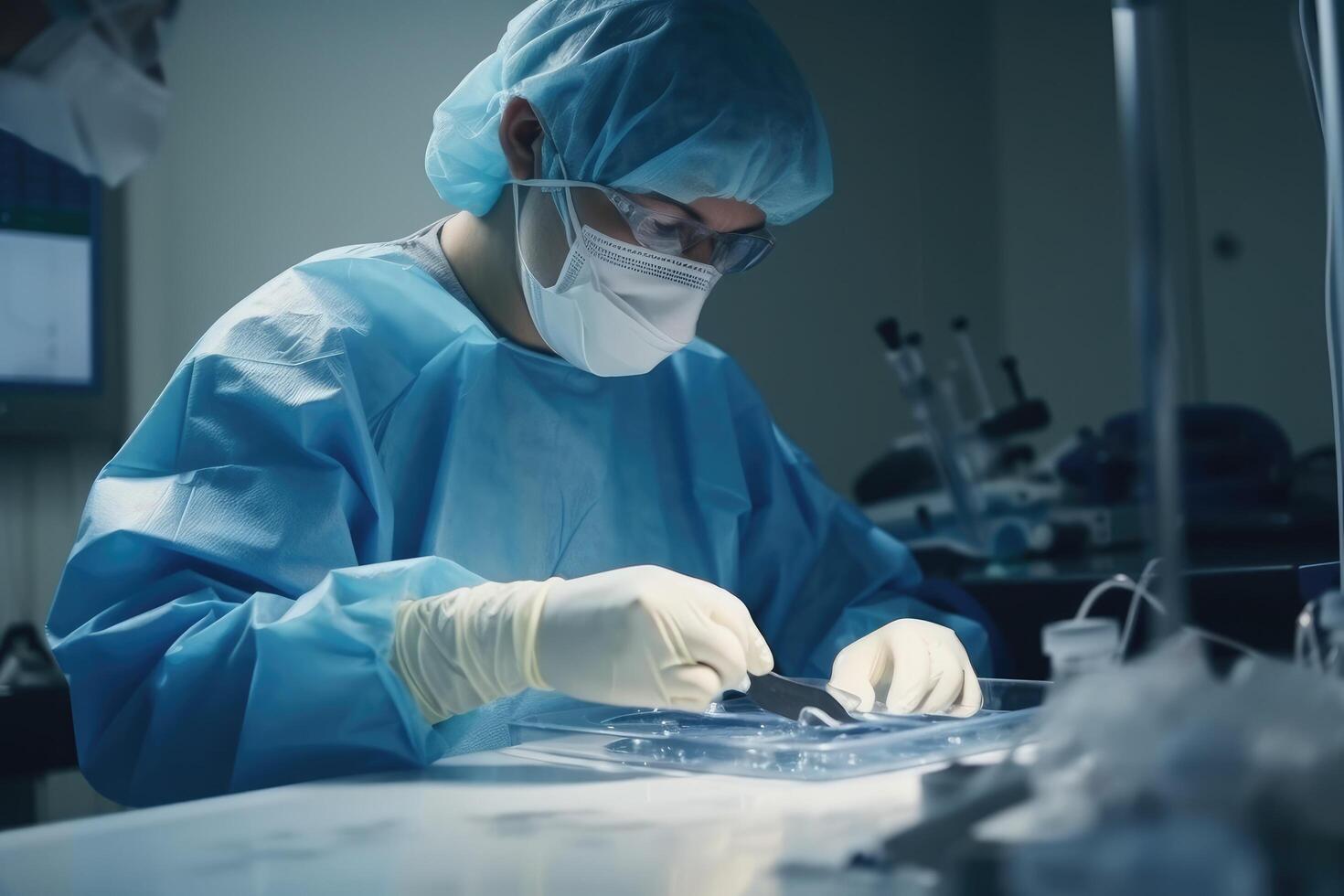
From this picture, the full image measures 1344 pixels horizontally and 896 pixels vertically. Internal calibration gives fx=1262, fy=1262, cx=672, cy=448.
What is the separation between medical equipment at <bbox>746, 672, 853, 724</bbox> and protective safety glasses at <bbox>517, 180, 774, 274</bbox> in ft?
1.76

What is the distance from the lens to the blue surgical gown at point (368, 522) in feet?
3.63

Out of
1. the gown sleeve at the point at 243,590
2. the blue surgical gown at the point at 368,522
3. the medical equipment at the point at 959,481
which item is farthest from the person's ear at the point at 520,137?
the medical equipment at the point at 959,481

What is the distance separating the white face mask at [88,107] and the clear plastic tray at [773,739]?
6.46ft

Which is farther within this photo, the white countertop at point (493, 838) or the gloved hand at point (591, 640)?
the gloved hand at point (591, 640)

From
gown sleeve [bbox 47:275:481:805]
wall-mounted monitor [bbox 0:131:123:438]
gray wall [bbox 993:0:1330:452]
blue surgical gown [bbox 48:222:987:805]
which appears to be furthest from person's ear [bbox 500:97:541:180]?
gray wall [bbox 993:0:1330:452]

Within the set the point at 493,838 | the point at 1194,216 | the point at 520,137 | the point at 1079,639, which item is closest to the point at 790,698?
the point at 493,838

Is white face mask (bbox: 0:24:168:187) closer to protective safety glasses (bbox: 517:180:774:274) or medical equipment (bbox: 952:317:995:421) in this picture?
protective safety glasses (bbox: 517:180:774:274)

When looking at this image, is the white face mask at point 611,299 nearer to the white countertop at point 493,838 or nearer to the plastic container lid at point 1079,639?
the white countertop at point 493,838

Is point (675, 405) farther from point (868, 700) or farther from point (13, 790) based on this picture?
point (13, 790)

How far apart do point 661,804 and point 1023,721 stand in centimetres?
36

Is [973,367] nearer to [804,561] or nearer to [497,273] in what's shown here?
[804,561]

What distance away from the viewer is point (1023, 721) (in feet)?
3.49

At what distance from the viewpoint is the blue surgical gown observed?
3.63 feet

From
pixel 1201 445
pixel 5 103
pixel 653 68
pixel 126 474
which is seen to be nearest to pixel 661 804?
pixel 126 474
